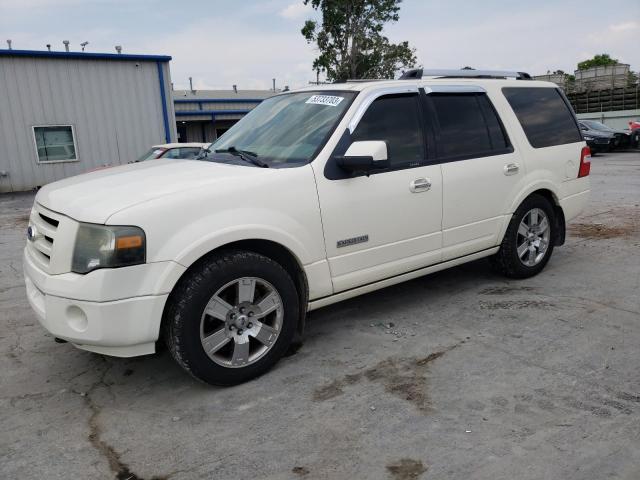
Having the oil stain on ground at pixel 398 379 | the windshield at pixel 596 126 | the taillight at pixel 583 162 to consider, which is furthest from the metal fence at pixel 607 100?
the oil stain on ground at pixel 398 379

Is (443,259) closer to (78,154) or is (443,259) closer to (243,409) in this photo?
(243,409)

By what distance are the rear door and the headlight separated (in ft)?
7.90

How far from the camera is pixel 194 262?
123 inches

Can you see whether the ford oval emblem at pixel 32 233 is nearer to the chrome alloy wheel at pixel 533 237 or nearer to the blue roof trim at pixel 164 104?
the chrome alloy wheel at pixel 533 237

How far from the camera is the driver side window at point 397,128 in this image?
3959mm

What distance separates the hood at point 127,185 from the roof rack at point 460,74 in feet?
5.80

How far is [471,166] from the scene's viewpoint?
175 inches

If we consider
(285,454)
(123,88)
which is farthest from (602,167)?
(285,454)

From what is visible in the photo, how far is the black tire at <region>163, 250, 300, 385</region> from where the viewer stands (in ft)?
10.1

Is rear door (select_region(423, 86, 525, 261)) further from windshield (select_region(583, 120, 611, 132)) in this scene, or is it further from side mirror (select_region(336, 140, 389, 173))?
windshield (select_region(583, 120, 611, 132))

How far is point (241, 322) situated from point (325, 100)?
180cm

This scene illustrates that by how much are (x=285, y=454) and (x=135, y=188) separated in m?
1.75

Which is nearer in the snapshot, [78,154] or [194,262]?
[194,262]

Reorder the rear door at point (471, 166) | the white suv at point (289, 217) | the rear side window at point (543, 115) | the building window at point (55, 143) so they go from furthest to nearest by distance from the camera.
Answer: the building window at point (55, 143) < the rear side window at point (543, 115) < the rear door at point (471, 166) < the white suv at point (289, 217)
